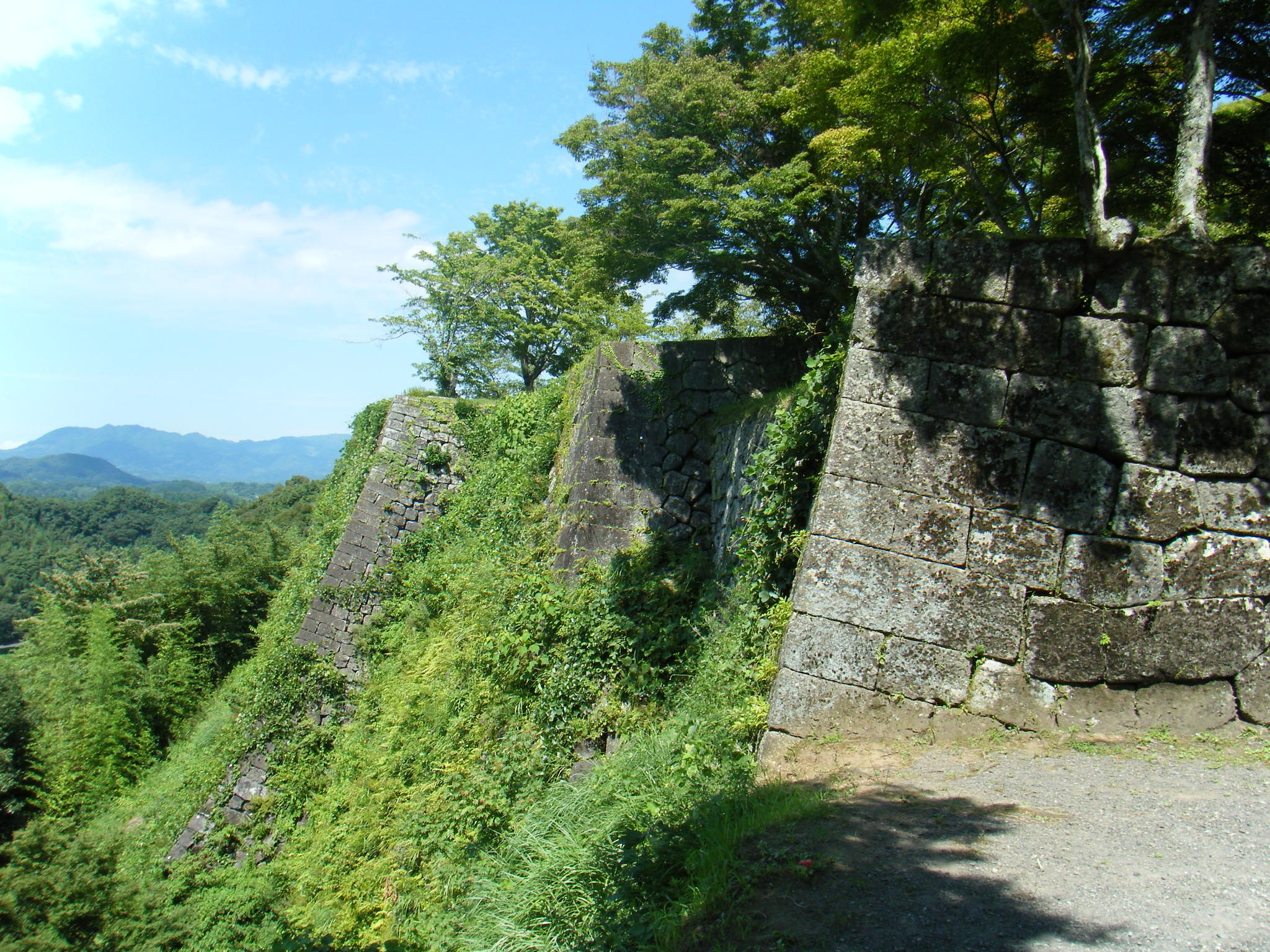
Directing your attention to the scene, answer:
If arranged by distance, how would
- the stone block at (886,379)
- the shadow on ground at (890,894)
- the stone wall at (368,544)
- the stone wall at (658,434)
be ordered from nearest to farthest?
the shadow on ground at (890,894)
the stone block at (886,379)
the stone wall at (658,434)
the stone wall at (368,544)

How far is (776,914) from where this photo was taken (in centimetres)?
257

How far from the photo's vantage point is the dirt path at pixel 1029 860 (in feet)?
7.72

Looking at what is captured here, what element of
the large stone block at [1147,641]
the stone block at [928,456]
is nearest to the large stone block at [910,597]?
the large stone block at [1147,641]

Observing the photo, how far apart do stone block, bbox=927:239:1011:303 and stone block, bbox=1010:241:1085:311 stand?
5 cm

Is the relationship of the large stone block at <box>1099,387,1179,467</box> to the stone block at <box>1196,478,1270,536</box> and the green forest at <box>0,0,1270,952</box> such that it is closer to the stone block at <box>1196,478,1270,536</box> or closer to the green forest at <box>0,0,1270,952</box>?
the stone block at <box>1196,478,1270,536</box>

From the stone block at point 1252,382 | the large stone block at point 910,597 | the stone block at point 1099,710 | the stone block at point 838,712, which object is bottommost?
the stone block at point 838,712

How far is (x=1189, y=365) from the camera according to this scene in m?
4.23

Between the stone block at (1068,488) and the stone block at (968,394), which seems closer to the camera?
the stone block at (1068,488)

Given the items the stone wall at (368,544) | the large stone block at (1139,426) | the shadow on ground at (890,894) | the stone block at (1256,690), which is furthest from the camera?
the stone wall at (368,544)

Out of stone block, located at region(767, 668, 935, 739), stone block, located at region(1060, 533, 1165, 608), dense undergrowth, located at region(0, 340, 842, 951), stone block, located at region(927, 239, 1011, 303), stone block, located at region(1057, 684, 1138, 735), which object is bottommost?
dense undergrowth, located at region(0, 340, 842, 951)

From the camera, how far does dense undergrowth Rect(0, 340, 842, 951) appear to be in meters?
3.88

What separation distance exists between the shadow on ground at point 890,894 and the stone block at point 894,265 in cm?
310

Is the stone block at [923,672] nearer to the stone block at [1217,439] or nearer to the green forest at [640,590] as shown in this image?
the green forest at [640,590]

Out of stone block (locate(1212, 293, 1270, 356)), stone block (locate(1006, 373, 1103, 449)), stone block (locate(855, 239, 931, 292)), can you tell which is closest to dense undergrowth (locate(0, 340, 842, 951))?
stone block (locate(855, 239, 931, 292))
